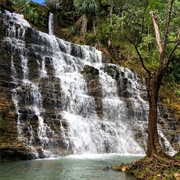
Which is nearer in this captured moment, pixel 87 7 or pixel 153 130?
pixel 153 130

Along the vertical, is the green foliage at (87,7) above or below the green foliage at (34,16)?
above

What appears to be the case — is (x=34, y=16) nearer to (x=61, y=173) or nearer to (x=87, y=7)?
(x=87, y=7)

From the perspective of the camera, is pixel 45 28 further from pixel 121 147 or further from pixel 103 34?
pixel 121 147

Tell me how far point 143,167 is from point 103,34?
34950 millimetres

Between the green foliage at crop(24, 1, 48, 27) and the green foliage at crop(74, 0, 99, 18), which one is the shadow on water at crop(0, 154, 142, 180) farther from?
the green foliage at crop(74, 0, 99, 18)

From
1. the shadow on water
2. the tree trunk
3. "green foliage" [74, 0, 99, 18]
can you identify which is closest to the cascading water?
the shadow on water

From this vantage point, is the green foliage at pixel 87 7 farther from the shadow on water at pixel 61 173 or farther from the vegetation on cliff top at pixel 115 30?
the shadow on water at pixel 61 173

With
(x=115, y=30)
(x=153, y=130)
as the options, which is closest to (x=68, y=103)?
(x=153, y=130)

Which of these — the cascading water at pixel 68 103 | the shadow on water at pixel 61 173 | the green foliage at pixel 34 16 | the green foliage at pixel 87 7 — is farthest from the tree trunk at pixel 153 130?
the green foliage at pixel 87 7

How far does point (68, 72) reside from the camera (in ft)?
90.3

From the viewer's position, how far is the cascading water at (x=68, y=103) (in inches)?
725

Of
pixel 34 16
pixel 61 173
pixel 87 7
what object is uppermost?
pixel 87 7

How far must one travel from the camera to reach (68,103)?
874 inches

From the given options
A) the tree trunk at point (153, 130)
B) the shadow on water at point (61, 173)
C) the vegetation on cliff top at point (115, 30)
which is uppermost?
the vegetation on cliff top at point (115, 30)
